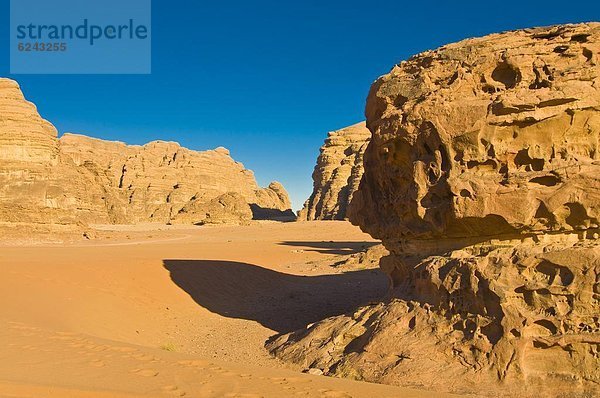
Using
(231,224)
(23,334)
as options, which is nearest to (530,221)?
(23,334)

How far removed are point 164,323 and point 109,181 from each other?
5182cm

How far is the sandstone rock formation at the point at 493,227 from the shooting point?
5695 mm

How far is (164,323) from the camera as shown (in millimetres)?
10688

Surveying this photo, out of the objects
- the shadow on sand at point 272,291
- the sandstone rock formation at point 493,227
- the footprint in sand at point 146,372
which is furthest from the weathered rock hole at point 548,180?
the shadow on sand at point 272,291

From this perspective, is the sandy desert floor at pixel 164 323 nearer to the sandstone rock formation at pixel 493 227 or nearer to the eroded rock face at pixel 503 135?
the sandstone rock formation at pixel 493 227

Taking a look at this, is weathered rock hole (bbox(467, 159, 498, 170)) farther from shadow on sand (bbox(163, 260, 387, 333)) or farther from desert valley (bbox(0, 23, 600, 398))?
shadow on sand (bbox(163, 260, 387, 333))

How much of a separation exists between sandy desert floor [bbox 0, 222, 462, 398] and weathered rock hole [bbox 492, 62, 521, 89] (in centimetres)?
508

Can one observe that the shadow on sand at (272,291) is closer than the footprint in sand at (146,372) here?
No

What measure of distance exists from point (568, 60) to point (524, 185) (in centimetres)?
212

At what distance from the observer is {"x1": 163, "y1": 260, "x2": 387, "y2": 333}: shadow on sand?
38.0 ft

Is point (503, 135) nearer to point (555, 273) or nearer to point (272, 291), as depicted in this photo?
point (555, 273)

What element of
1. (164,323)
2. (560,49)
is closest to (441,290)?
(560,49)

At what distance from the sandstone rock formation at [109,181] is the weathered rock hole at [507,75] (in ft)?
112

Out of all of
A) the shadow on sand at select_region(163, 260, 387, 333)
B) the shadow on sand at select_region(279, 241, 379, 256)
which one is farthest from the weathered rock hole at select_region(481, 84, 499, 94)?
the shadow on sand at select_region(279, 241, 379, 256)
